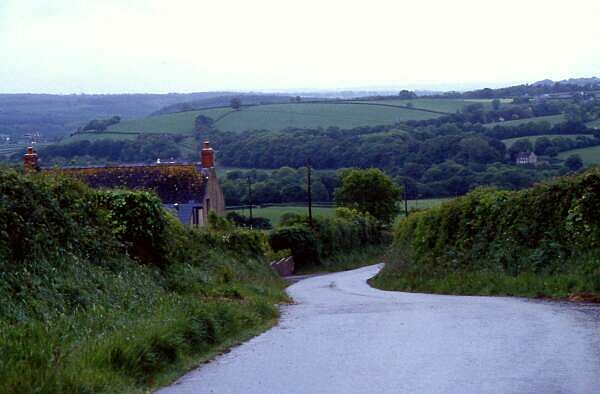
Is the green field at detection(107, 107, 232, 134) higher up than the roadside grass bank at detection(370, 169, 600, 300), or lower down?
lower down

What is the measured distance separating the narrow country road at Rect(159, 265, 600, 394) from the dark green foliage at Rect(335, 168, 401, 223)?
243 feet

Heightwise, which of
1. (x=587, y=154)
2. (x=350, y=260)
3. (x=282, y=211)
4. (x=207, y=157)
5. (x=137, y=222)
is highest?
(x=137, y=222)

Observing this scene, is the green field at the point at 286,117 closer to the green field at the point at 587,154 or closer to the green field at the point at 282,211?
the green field at the point at 282,211

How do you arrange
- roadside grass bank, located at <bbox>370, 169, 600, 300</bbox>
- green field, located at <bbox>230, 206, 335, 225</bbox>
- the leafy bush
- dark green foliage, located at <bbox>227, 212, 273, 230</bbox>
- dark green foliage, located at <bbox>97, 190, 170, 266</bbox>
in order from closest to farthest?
dark green foliage, located at <bbox>97, 190, 170, 266</bbox> < roadside grass bank, located at <bbox>370, 169, 600, 300</bbox> < the leafy bush < dark green foliage, located at <bbox>227, 212, 273, 230</bbox> < green field, located at <bbox>230, 206, 335, 225</bbox>

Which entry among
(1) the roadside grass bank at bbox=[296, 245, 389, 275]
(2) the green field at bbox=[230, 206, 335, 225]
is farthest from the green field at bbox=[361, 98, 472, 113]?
(1) the roadside grass bank at bbox=[296, 245, 389, 275]

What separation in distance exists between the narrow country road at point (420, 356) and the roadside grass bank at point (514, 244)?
5270 millimetres

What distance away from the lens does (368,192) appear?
89.2 m

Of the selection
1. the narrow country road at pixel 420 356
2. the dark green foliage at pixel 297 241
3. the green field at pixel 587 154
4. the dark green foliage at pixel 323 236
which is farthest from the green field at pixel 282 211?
the narrow country road at pixel 420 356

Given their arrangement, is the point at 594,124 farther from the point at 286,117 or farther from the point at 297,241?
the point at 286,117

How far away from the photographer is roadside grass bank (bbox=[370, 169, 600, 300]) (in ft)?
66.6

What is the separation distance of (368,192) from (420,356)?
79.0 meters

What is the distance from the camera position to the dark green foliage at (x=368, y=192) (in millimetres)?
88688

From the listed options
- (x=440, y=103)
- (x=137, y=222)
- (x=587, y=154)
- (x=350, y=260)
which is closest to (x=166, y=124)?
(x=350, y=260)

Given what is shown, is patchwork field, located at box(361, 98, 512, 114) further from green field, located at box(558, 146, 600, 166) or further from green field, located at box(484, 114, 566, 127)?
green field, located at box(558, 146, 600, 166)
